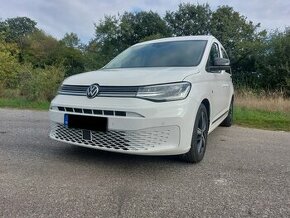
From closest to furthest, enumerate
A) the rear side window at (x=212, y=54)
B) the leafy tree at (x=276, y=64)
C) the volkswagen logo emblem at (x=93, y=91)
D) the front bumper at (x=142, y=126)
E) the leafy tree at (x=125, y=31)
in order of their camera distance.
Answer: the front bumper at (x=142, y=126), the volkswagen logo emblem at (x=93, y=91), the rear side window at (x=212, y=54), the leafy tree at (x=276, y=64), the leafy tree at (x=125, y=31)

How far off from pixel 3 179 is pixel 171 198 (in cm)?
175

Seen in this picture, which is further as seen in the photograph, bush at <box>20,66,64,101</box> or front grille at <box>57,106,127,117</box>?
bush at <box>20,66,64,101</box>

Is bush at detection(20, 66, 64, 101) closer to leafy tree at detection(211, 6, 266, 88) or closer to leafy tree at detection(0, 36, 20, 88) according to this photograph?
leafy tree at detection(0, 36, 20, 88)

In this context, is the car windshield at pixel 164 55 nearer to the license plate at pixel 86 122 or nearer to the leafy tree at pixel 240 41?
the license plate at pixel 86 122

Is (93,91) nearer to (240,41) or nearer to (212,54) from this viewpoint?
(212,54)

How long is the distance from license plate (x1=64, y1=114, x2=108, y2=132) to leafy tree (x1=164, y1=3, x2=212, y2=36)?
1449 inches

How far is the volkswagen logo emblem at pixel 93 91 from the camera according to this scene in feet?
11.8

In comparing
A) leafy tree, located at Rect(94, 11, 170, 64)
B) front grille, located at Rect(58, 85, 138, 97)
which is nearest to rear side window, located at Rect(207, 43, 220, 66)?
front grille, located at Rect(58, 85, 138, 97)

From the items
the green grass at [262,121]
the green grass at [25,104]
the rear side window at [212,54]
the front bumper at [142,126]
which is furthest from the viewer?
the green grass at [25,104]

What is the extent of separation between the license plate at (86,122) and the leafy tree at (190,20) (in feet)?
121

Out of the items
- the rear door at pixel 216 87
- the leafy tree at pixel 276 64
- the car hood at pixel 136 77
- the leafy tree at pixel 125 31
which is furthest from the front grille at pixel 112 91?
the leafy tree at pixel 125 31

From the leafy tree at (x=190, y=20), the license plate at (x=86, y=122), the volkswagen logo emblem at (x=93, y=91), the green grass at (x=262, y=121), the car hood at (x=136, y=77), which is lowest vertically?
the green grass at (x=262, y=121)

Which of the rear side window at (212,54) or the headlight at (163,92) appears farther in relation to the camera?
the rear side window at (212,54)

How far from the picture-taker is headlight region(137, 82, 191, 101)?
341 centimetres
